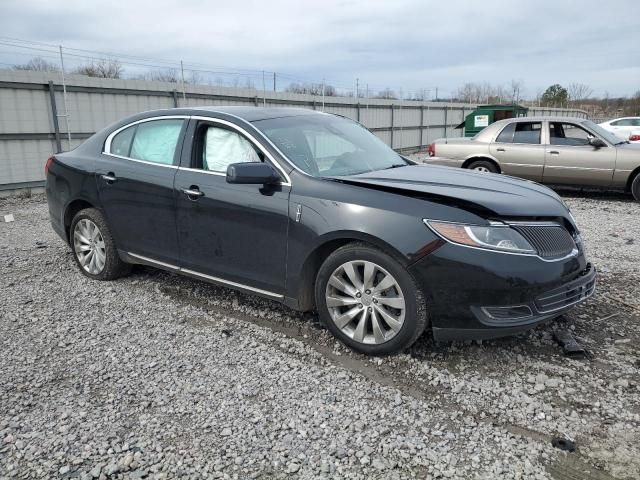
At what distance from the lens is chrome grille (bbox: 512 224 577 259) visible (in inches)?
122

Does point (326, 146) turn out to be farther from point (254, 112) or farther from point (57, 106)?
point (57, 106)

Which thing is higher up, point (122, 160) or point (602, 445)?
point (122, 160)

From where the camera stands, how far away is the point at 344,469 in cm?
235

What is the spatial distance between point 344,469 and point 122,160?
342 cm

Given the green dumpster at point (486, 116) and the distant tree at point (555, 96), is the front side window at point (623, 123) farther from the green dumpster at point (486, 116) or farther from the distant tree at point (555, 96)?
the distant tree at point (555, 96)

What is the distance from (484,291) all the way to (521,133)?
8.13 m

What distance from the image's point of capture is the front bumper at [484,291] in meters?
2.95

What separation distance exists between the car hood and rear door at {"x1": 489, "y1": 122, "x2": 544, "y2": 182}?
6.39 meters

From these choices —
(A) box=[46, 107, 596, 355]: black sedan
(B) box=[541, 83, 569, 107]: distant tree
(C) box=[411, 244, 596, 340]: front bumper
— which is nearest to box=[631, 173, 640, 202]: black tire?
(A) box=[46, 107, 596, 355]: black sedan

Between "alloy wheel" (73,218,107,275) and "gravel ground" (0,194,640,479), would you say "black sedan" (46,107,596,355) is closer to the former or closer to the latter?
"alloy wheel" (73,218,107,275)

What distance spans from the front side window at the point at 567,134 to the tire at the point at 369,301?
7.95m

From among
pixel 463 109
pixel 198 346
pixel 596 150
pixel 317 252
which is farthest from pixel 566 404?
pixel 463 109

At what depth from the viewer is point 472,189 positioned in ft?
11.2

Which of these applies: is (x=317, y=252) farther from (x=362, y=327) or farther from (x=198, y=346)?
(x=198, y=346)
